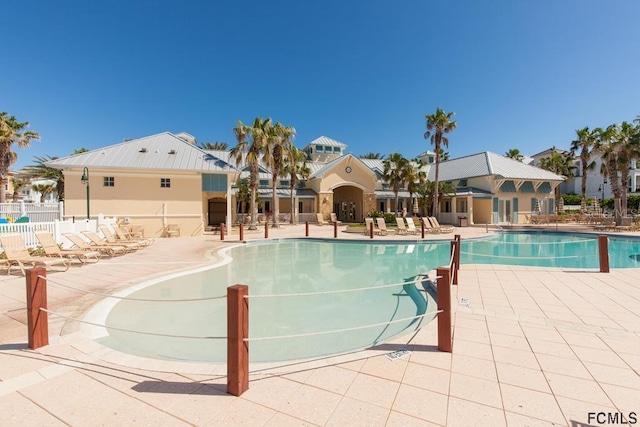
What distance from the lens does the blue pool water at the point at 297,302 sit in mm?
5125

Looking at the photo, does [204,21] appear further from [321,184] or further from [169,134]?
[321,184]

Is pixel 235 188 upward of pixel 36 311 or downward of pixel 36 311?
upward

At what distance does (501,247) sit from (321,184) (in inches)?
727

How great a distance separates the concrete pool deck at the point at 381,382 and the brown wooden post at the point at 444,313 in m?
0.14

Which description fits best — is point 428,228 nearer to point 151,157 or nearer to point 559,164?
point 151,157

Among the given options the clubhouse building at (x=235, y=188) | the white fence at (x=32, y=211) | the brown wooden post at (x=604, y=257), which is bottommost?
the brown wooden post at (x=604, y=257)

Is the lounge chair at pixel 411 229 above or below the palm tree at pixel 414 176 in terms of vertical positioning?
below

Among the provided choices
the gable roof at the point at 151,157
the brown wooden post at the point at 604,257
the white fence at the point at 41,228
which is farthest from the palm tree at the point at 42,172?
the brown wooden post at the point at 604,257

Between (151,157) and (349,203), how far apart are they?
21.7m

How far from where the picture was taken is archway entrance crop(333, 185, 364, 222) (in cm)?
3410

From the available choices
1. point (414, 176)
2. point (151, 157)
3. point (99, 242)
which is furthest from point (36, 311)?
point (414, 176)

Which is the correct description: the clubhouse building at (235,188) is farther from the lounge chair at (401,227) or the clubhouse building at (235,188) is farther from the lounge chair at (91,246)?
the lounge chair at (401,227)

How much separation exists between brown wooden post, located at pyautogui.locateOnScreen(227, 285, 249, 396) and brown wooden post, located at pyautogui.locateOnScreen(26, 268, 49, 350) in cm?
287

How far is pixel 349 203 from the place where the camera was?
118 feet
